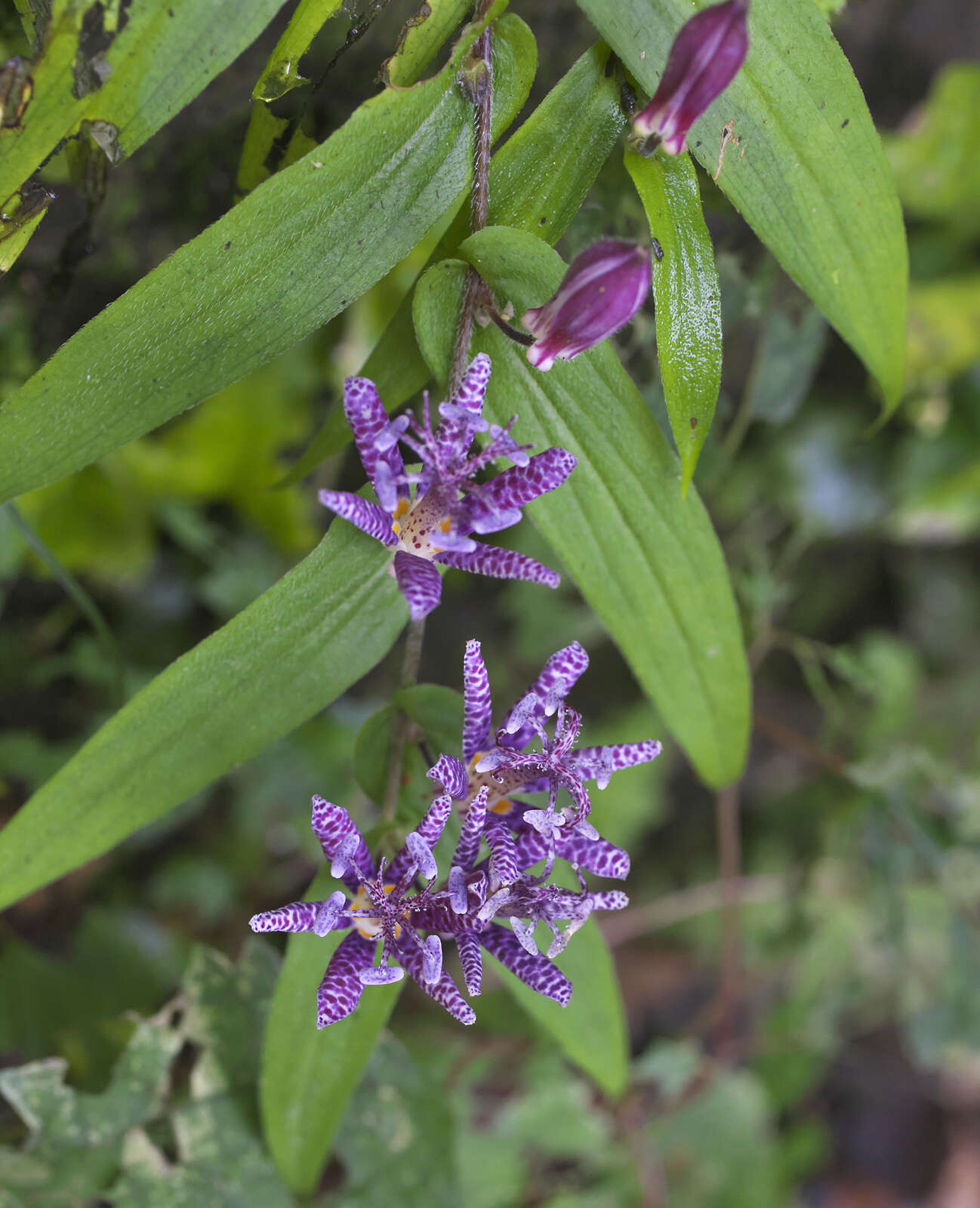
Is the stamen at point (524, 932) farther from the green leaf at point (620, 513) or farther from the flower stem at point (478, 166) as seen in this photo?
the flower stem at point (478, 166)

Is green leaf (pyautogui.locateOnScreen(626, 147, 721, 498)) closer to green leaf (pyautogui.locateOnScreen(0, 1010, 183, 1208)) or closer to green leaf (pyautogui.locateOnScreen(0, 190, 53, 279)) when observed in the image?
green leaf (pyautogui.locateOnScreen(0, 190, 53, 279))

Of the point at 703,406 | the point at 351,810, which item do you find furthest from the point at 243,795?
the point at 703,406

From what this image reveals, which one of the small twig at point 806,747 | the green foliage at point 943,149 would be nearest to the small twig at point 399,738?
the small twig at point 806,747

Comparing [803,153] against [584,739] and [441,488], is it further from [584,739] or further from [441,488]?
[584,739]

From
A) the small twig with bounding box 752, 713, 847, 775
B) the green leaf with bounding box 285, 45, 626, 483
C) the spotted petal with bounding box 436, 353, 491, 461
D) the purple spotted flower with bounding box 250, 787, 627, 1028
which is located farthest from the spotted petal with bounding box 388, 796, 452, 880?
the small twig with bounding box 752, 713, 847, 775

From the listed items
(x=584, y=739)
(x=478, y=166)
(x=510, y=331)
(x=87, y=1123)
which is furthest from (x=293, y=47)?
(x=584, y=739)
